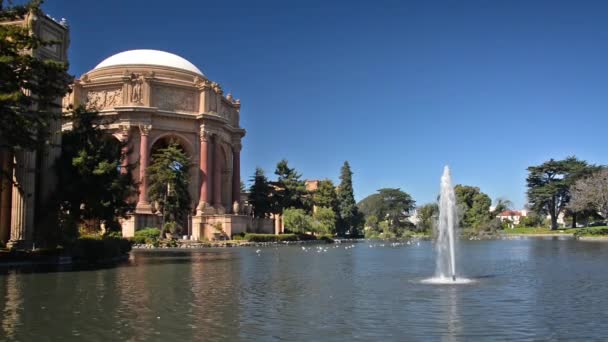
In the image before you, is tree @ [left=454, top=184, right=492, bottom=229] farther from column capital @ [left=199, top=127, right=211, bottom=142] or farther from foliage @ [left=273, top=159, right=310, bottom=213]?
column capital @ [left=199, top=127, right=211, bottom=142]

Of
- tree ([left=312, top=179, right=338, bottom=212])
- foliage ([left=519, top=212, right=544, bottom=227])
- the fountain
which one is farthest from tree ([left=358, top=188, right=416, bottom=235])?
the fountain

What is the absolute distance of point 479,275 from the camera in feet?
64.4

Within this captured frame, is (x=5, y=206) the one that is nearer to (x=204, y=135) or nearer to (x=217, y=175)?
(x=204, y=135)

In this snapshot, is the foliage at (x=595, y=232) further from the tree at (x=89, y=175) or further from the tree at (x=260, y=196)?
the tree at (x=89, y=175)

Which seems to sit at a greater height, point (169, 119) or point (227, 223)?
point (169, 119)

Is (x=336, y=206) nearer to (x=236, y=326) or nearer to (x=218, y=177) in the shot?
(x=218, y=177)

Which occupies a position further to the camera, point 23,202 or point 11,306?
point 23,202

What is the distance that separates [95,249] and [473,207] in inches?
3007

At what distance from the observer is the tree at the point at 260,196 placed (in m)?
72.3

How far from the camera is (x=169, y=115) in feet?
204

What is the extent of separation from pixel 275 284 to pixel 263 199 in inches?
2182

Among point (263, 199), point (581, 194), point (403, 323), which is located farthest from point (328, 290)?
point (581, 194)

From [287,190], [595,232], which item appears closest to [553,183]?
[595,232]

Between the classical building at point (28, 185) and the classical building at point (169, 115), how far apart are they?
93.1 ft
